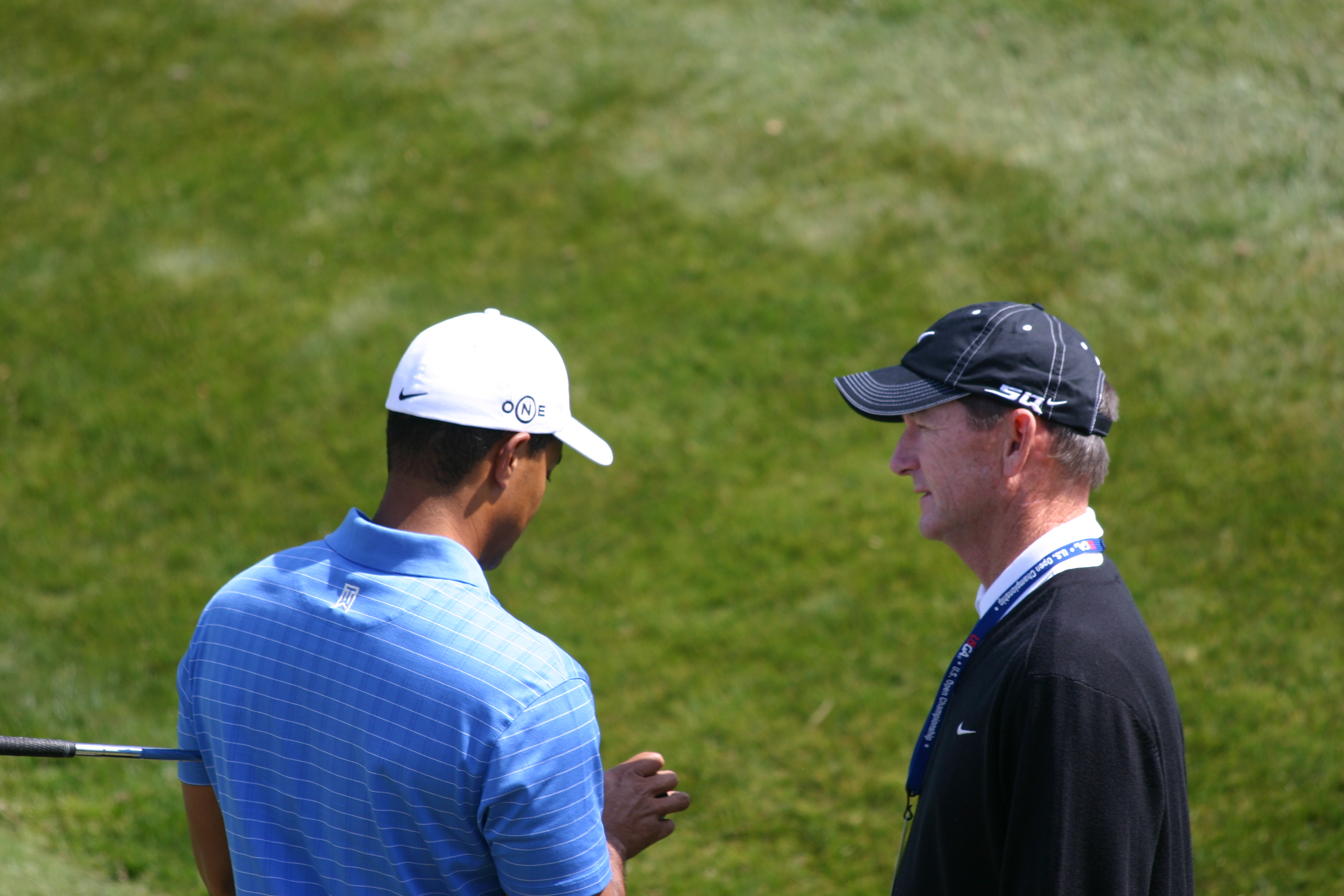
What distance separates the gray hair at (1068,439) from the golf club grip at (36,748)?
2302 mm

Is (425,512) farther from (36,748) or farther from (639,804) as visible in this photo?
(36,748)

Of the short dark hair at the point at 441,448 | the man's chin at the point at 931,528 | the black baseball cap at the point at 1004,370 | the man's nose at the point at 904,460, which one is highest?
the black baseball cap at the point at 1004,370

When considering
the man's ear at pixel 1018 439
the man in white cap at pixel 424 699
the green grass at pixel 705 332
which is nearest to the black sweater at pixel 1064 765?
the man's ear at pixel 1018 439

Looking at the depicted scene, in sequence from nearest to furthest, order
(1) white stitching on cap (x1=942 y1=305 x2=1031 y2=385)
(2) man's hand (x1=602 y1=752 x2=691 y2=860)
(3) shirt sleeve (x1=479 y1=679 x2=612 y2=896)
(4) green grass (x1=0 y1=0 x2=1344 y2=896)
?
(3) shirt sleeve (x1=479 y1=679 x2=612 y2=896) < (2) man's hand (x1=602 y1=752 x2=691 y2=860) < (1) white stitching on cap (x1=942 y1=305 x2=1031 y2=385) < (4) green grass (x1=0 y1=0 x2=1344 y2=896)

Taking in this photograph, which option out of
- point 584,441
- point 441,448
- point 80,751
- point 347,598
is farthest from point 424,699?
point 80,751

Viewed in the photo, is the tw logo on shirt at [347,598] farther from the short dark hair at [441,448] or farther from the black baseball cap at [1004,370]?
the black baseball cap at [1004,370]

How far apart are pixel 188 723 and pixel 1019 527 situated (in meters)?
2.02

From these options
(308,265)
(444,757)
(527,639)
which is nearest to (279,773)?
(444,757)

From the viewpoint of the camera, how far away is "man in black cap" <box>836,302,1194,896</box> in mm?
2230

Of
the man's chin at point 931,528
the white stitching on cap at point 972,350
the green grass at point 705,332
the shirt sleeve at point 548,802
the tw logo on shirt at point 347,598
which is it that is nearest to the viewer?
the shirt sleeve at point 548,802

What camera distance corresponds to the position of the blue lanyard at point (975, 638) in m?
2.60

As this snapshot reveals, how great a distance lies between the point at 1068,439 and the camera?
8.86ft

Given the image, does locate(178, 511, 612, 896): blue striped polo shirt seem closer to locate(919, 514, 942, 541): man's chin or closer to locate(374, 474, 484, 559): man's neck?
locate(374, 474, 484, 559): man's neck

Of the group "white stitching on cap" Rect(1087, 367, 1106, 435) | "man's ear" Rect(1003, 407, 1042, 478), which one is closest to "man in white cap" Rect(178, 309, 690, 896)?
"man's ear" Rect(1003, 407, 1042, 478)
